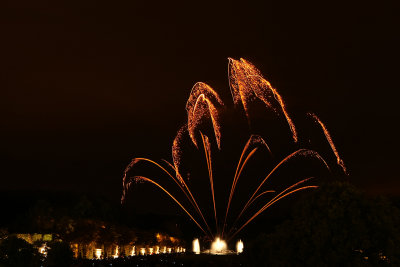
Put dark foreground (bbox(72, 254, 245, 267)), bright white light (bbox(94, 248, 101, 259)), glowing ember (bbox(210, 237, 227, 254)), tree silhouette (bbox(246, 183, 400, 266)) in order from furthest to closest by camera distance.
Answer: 1. glowing ember (bbox(210, 237, 227, 254))
2. bright white light (bbox(94, 248, 101, 259))
3. dark foreground (bbox(72, 254, 245, 267))
4. tree silhouette (bbox(246, 183, 400, 266))

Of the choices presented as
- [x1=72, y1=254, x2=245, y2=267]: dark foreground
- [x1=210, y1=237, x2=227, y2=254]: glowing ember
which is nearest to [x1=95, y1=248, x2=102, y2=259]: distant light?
[x1=210, y1=237, x2=227, y2=254]: glowing ember

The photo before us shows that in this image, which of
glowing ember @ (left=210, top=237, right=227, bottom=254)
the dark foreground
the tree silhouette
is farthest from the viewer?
glowing ember @ (left=210, top=237, right=227, bottom=254)

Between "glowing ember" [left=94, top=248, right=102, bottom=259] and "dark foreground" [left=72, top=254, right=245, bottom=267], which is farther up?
"glowing ember" [left=94, top=248, right=102, bottom=259]

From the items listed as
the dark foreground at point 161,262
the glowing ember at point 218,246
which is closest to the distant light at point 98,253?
the glowing ember at point 218,246

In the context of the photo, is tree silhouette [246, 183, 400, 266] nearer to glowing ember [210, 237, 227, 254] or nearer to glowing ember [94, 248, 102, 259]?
glowing ember [94, 248, 102, 259]

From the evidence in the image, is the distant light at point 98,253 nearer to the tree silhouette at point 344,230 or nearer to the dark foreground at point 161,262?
the dark foreground at point 161,262

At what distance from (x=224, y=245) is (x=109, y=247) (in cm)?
1848

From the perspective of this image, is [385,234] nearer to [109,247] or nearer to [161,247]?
[109,247]

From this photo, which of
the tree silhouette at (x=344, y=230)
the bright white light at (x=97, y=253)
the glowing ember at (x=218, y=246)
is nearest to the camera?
the tree silhouette at (x=344, y=230)

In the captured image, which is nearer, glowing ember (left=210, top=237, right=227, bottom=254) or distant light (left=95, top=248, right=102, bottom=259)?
distant light (left=95, top=248, right=102, bottom=259)

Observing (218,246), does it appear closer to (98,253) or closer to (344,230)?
(98,253)

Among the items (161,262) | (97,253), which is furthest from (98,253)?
(161,262)

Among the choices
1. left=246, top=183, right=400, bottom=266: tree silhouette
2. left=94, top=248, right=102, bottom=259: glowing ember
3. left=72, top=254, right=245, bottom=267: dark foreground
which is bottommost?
left=246, top=183, right=400, bottom=266: tree silhouette

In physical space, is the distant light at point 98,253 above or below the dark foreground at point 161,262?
above
